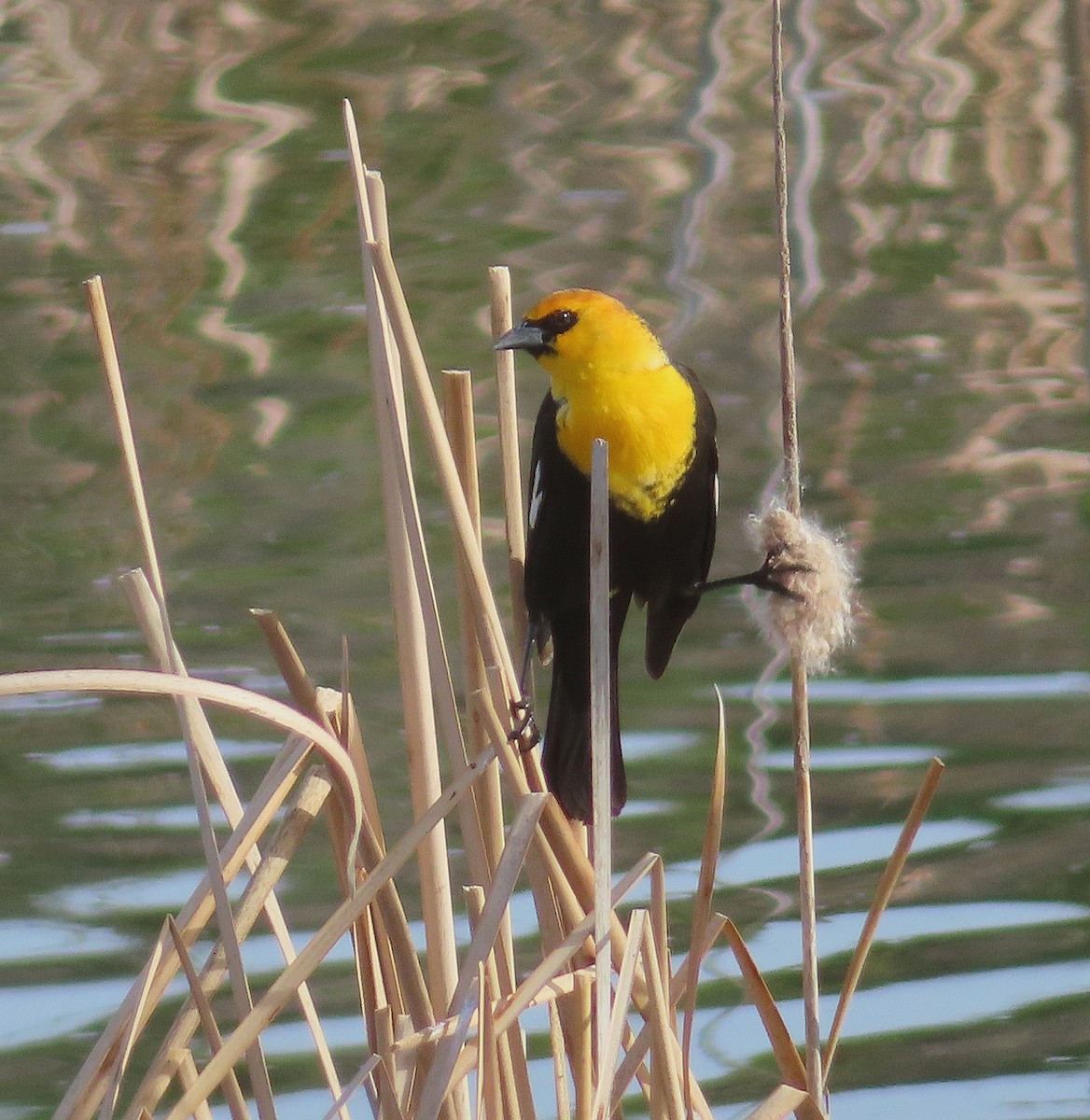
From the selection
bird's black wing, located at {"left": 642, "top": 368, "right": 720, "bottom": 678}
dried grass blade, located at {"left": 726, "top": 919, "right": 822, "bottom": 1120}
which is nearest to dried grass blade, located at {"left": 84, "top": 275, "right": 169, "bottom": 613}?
dried grass blade, located at {"left": 726, "top": 919, "right": 822, "bottom": 1120}

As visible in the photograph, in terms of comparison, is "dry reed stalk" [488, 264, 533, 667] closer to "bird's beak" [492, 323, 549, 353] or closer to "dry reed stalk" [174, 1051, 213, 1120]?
"bird's beak" [492, 323, 549, 353]

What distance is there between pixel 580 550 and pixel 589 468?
11 cm

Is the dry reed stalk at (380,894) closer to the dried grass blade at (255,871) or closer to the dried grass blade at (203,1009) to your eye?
the dried grass blade at (255,871)

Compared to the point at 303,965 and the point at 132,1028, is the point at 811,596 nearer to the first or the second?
the point at 303,965

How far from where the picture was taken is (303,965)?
1722mm

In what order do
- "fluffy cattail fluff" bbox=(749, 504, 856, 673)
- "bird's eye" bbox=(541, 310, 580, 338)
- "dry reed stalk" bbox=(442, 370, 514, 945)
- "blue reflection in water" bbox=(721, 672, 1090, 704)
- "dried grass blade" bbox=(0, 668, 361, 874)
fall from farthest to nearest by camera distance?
1. "blue reflection in water" bbox=(721, 672, 1090, 704)
2. "bird's eye" bbox=(541, 310, 580, 338)
3. "fluffy cattail fluff" bbox=(749, 504, 856, 673)
4. "dry reed stalk" bbox=(442, 370, 514, 945)
5. "dried grass blade" bbox=(0, 668, 361, 874)

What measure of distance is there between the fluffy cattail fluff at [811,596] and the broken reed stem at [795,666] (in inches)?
5.5

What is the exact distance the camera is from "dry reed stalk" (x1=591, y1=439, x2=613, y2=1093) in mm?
1708

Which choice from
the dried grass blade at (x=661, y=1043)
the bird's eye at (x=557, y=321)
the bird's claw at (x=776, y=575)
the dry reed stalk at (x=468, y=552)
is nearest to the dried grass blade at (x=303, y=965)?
the dry reed stalk at (x=468, y=552)

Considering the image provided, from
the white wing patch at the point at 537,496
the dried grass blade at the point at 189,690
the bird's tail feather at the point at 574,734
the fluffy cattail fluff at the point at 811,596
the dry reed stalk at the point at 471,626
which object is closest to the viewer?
the dried grass blade at the point at 189,690

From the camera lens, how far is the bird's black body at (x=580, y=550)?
98.8 inches

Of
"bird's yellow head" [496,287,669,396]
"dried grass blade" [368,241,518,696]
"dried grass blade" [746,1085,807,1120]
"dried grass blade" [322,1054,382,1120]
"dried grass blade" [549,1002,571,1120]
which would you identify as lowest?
"dried grass blade" [549,1002,571,1120]

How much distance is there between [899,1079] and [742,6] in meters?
7.34

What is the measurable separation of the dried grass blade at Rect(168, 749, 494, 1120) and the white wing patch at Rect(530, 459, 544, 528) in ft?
2.86
